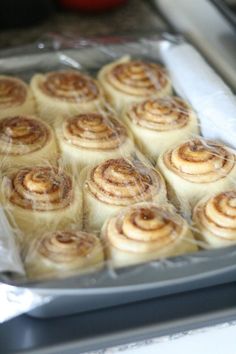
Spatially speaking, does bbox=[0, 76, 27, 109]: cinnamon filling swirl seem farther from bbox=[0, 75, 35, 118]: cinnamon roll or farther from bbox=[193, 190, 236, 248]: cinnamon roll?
bbox=[193, 190, 236, 248]: cinnamon roll

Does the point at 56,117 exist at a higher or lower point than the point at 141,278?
lower

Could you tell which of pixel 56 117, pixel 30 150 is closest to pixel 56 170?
pixel 30 150

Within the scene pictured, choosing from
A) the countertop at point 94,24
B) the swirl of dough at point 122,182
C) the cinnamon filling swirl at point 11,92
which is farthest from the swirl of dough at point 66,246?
the countertop at point 94,24

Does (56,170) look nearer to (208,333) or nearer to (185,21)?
(208,333)

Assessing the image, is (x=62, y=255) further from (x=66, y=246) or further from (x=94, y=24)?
(x=94, y=24)

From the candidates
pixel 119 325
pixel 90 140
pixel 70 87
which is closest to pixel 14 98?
pixel 70 87

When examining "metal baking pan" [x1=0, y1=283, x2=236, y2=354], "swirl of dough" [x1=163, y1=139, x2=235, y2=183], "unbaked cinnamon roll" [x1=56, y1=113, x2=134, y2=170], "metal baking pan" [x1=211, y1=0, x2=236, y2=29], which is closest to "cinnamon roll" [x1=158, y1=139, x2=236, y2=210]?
"swirl of dough" [x1=163, y1=139, x2=235, y2=183]

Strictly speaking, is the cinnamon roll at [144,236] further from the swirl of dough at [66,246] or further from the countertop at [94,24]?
the countertop at [94,24]
